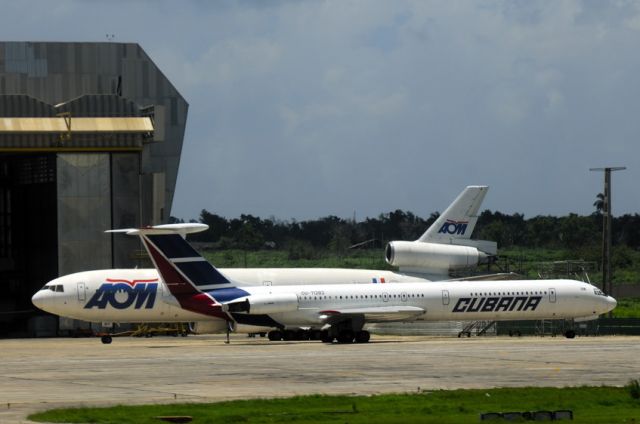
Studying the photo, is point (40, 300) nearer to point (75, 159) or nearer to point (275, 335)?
point (275, 335)

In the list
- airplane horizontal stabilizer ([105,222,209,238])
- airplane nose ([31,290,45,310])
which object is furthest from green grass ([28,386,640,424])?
airplane nose ([31,290,45,310])

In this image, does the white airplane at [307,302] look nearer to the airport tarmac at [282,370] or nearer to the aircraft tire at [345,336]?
the aircraft tire at [345,336]

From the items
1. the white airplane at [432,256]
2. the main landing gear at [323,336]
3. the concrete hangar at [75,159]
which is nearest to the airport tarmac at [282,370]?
the main landing gear at [323,336]

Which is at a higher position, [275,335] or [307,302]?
[307,302]

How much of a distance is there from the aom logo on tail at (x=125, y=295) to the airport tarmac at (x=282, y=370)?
13.1 ft

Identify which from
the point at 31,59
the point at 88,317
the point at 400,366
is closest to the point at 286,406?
the point at 400,366

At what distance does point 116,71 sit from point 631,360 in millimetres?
47585

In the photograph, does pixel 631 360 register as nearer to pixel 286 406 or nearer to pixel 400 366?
pixel 400 366

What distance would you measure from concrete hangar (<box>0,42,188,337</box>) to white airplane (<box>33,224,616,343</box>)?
13.3m

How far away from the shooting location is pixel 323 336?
6281cm

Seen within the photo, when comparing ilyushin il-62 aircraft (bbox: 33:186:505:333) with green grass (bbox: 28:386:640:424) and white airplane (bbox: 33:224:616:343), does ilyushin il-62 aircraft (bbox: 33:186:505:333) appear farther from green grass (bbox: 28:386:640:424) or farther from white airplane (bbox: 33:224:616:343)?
green grass (bbox: 28:386:640:424)

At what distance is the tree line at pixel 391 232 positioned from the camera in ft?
527

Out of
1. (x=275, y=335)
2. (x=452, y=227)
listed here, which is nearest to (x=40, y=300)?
(x=275, y=335)

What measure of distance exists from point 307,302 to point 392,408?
34319mm
